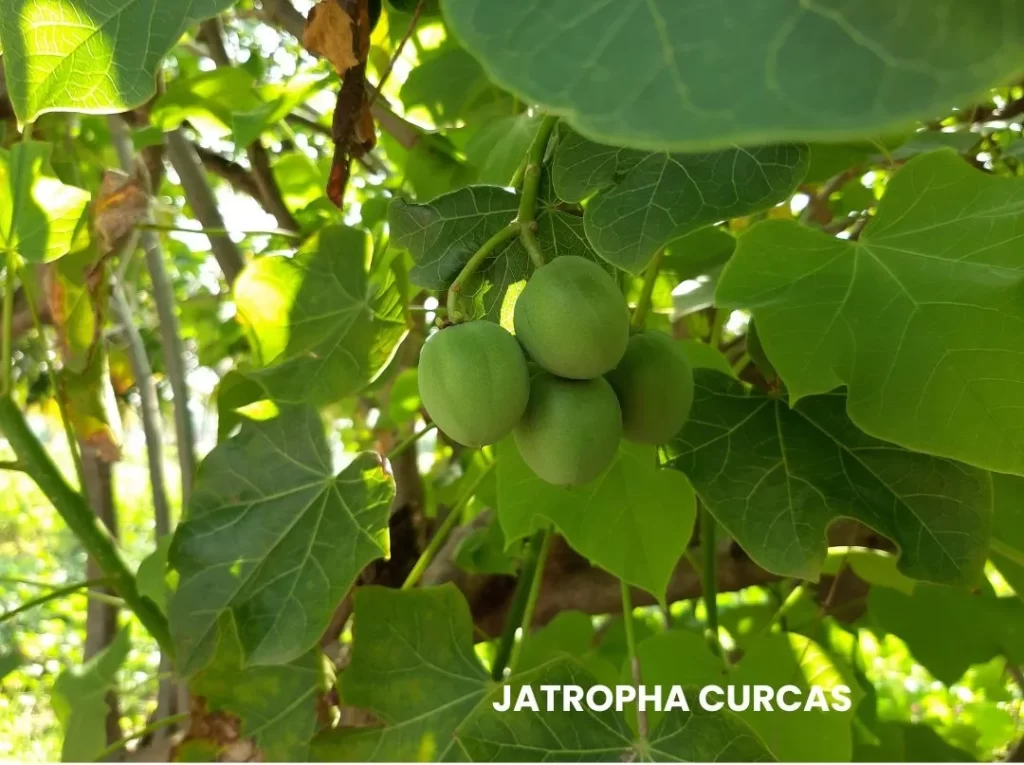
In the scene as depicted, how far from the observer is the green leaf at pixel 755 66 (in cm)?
22

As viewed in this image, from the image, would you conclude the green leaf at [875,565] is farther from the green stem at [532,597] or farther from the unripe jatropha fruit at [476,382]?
the unripe jatropha fruit at [476,382]

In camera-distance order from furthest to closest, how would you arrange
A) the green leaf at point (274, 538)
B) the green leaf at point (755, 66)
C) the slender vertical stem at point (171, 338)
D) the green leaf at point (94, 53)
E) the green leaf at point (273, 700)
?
the slender vertical stem at point (171, 338), the green leaf at point (273, 700), the green leaf at point (274, 538), the green leaf at point (94, 53), the green leaf at point (755, 66)

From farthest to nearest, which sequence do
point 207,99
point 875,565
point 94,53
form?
point 207,99 → point 875,565 → point 94,53

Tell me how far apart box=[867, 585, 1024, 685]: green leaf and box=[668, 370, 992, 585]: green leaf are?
1.55ft

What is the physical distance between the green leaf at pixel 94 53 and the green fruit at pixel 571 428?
0.29 metres

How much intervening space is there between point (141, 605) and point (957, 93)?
0.86 m

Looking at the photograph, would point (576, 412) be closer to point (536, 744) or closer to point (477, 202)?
point (477, 202)

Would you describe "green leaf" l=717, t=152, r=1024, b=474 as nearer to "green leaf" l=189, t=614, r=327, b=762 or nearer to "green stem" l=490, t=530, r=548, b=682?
"green stem" l=490, t=530, r=548, b=682

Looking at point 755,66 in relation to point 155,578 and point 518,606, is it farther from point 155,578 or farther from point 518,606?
point 155,578

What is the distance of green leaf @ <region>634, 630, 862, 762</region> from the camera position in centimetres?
78

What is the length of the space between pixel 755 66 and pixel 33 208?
828mm

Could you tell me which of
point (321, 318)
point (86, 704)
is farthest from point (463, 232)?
point (86, 704)

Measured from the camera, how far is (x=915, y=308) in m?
0.58

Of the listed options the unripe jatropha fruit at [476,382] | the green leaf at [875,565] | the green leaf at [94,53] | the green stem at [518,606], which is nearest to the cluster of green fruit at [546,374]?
the unripe jatropha fruit at [476,382]
